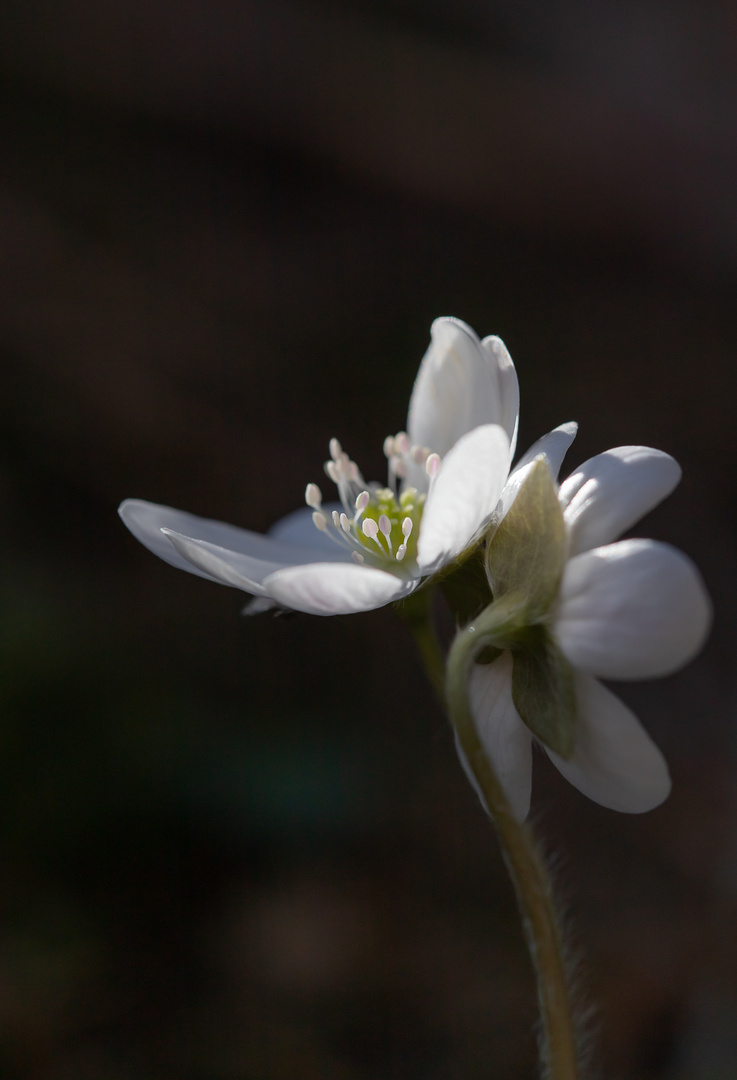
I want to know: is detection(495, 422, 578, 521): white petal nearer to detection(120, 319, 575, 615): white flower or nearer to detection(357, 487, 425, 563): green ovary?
detection(120, 319, 575, 615): white flower

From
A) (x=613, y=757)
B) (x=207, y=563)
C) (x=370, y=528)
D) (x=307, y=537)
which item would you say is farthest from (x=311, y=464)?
(x=613, y=757)

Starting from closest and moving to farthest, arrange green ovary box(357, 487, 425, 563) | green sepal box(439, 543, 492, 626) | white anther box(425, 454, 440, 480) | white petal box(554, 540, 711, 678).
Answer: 1. white petal box(554, 540, 711, 678)
2. green sepal box(439, 543, 492, 626)
3. white anther box(425, 454, 440, 480)
4. green ovary box(357, 487, 425, 563)

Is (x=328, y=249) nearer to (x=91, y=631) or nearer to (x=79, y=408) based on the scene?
(x=79, y=408)

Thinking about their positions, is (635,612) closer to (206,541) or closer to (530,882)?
(530,882)

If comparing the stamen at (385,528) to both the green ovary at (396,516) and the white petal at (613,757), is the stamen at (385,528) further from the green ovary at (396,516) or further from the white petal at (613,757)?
the white petal at (613,757)

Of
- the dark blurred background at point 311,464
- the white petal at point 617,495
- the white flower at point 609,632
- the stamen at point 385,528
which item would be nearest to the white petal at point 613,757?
the white flower at point 609,632

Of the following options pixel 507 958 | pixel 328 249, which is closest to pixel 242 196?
pixel 328 249

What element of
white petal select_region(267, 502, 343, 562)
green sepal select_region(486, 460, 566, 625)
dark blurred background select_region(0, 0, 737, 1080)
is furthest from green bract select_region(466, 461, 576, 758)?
dark blurred background select_region(0, 0, 737, 1080)
